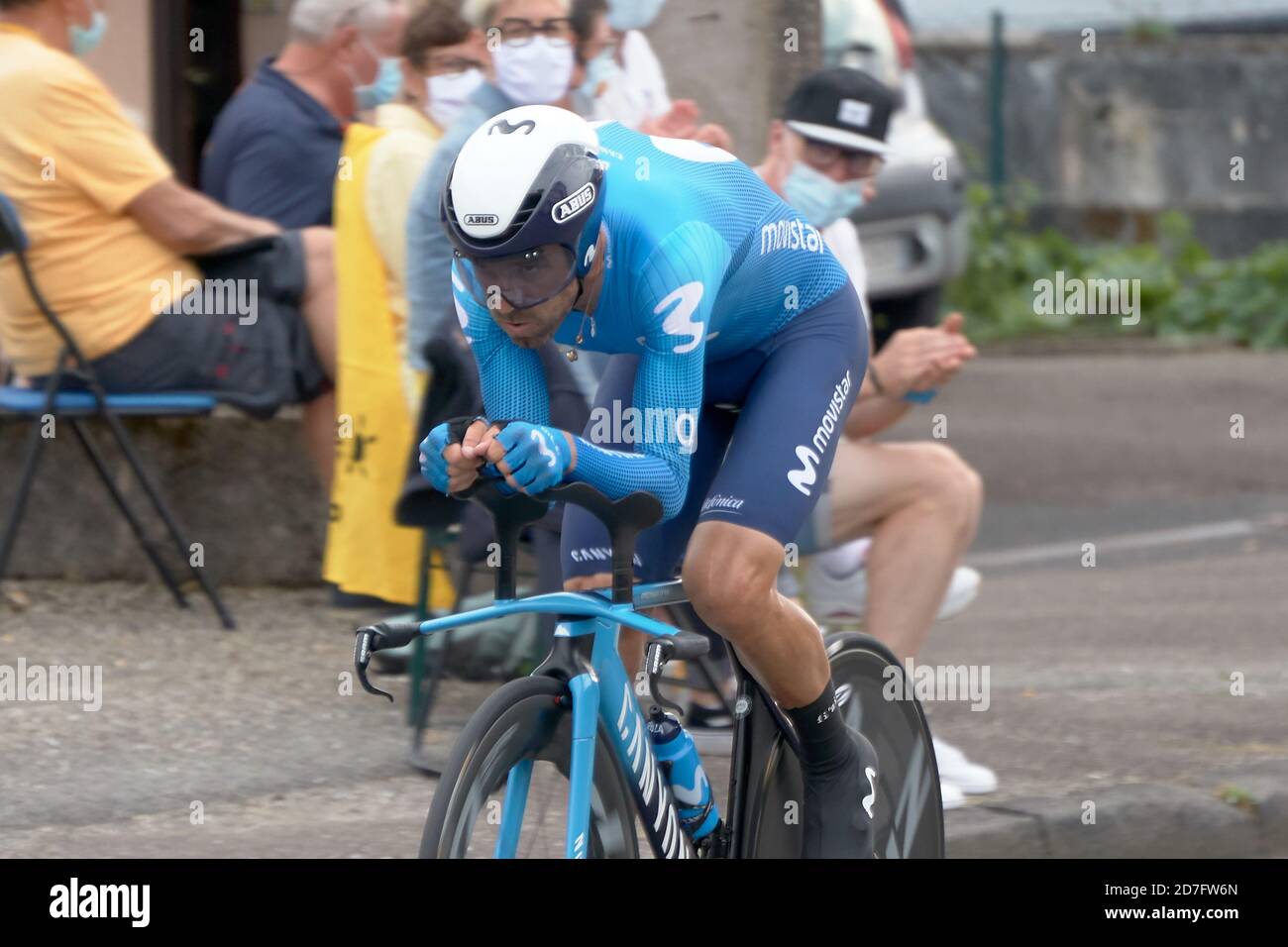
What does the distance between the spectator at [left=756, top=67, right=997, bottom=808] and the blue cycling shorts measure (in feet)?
4.02

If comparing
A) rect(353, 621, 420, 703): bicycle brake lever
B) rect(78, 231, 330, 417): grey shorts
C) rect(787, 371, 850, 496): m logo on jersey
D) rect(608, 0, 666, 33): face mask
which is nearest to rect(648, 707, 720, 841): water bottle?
rect(787, 371, 850, 496): m logo on jersey

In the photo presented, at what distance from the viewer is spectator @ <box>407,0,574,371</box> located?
6.32 meters

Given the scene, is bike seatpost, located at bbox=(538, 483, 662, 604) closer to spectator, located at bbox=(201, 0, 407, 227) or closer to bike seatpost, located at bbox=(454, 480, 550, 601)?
bike seatpost, located at bbox=(454, 480, 550, 601)

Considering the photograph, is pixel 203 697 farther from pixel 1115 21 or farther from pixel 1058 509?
pixel 1115 21

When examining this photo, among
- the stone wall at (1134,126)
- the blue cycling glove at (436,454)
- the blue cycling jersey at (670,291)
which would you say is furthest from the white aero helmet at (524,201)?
the stone wall at (1134,126)

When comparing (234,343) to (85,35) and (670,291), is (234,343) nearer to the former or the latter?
(85,35)

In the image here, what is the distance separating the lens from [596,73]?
6.79 metres

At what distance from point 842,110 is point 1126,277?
37.7 feet

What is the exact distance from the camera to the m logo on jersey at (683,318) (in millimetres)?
3891

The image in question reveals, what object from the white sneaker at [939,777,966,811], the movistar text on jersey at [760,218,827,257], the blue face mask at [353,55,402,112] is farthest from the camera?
the blue face mask at [353,55,402,112]

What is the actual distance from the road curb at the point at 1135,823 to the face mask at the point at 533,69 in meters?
2.49

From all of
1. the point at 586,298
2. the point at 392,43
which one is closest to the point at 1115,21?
the point at 392,43

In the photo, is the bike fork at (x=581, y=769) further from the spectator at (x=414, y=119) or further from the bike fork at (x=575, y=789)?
the spectator at (x=414, y=119)

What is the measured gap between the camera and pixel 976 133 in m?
18.6
